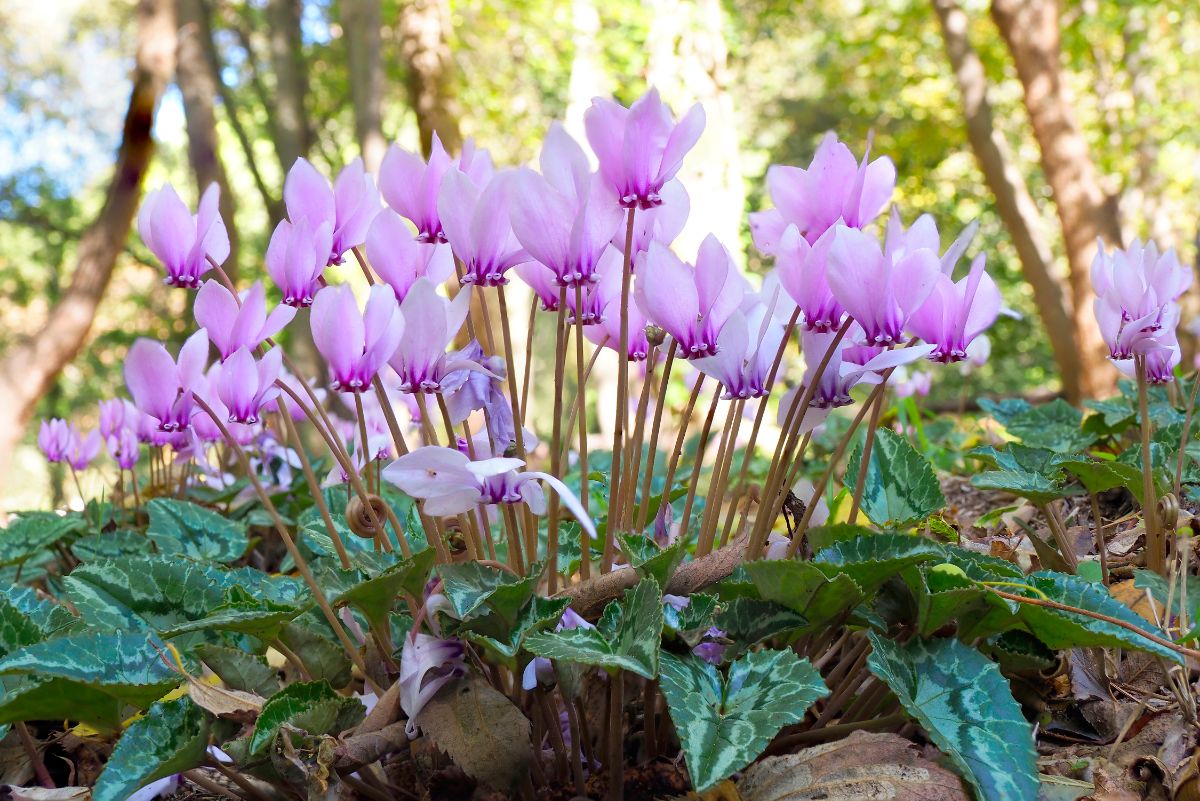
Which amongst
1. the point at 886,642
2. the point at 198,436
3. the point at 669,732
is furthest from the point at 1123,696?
the point at 198,436

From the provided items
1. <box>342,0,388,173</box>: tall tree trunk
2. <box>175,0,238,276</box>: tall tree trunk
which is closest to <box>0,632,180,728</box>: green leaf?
<box>175,0,238,276</box>: tall tree trunk

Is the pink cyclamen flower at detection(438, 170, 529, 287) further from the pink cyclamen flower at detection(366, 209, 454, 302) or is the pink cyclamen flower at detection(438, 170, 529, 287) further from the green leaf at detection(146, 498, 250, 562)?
the green leaf at detection(146, 498, 250, 562)

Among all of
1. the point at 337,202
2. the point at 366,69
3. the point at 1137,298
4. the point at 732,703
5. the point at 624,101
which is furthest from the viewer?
the point at 624,101

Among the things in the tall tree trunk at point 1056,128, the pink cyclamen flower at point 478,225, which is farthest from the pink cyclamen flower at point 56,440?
the tall tree trunk at point 1056,128

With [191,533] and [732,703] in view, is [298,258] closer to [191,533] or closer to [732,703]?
[732,703]

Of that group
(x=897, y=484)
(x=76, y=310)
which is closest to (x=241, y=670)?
(x=897, y=484)

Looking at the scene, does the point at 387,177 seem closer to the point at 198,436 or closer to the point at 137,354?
the point at 137,354

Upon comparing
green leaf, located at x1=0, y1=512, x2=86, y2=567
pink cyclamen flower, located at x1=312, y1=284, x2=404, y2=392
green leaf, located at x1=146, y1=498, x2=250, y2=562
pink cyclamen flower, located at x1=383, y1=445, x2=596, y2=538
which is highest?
pink cyclamen flower, located at x1=312, y1=284, x2=404, y2=392
